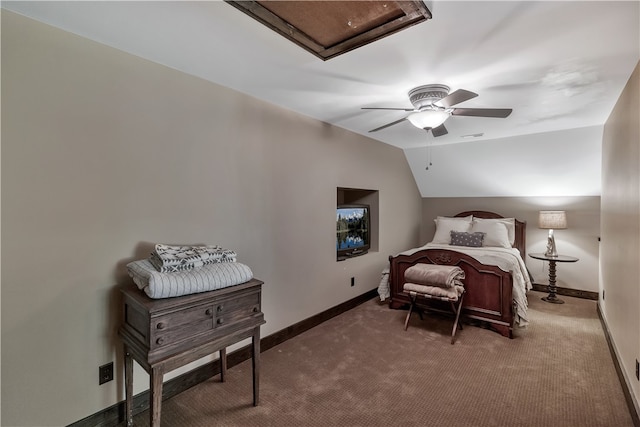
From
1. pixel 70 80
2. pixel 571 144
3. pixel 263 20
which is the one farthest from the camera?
pixel 571 144

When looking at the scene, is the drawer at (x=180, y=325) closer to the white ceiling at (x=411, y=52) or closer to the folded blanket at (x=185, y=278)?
the folded blanket at (x=185, y=278)

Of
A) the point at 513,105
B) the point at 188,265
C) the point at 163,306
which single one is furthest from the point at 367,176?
the point at 163,306

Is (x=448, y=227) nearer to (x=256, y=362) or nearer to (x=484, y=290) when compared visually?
(x=484, y=290)

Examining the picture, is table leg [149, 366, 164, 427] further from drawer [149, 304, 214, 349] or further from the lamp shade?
the lamp shade

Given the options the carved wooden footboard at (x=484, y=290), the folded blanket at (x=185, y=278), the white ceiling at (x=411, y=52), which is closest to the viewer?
the white ceiling at (x=411, y=52)

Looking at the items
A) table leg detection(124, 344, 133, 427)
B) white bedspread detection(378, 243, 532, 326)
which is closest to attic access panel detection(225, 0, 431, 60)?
table leg detection(124, 344, 133, 427)

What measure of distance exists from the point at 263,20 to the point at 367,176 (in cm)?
287

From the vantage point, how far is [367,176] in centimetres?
418

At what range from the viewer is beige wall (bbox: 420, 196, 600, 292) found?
4352 millimetres

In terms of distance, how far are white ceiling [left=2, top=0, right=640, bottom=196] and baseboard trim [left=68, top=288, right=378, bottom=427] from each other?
2.23 meters

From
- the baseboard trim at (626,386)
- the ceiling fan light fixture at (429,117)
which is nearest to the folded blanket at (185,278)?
the ceiling fan light fixture at (429,117)

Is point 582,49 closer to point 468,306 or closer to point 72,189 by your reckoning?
point 468,306

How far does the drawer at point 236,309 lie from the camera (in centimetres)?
191

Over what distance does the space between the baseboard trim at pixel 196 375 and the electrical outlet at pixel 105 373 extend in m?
0.18
